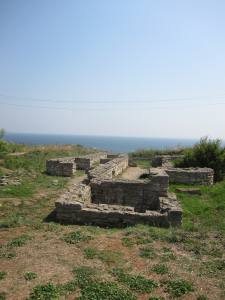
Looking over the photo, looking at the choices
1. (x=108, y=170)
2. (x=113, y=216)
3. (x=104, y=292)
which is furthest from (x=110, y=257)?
(x=108, y=170)

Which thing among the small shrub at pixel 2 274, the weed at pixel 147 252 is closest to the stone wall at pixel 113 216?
the weed at pixel 147 252

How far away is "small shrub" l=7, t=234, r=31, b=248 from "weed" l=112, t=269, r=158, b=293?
8.64ft

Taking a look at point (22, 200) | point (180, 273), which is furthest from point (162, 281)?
point (22, 200)

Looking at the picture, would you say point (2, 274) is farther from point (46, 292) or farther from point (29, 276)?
point (46, 292)

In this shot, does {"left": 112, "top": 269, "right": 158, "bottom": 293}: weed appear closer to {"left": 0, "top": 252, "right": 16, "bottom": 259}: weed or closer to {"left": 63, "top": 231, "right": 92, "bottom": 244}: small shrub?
{"left": 63, "top": 231, "right": 92, "bottom": 244}: small shrub

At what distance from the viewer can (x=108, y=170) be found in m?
18.8

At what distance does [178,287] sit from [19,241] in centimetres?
410

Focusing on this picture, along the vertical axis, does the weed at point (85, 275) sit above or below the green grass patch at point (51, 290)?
above

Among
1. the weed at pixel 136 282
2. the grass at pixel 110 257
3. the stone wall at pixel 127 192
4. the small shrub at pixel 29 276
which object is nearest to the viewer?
the grass at pixel 110 257

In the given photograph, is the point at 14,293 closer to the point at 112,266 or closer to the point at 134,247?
the point at 112,266

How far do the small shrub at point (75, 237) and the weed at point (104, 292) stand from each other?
93.2 inches

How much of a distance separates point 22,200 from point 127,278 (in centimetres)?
754

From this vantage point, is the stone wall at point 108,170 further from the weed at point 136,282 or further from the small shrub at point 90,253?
the weed at point 136,282

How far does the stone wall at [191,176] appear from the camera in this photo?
1841cm
